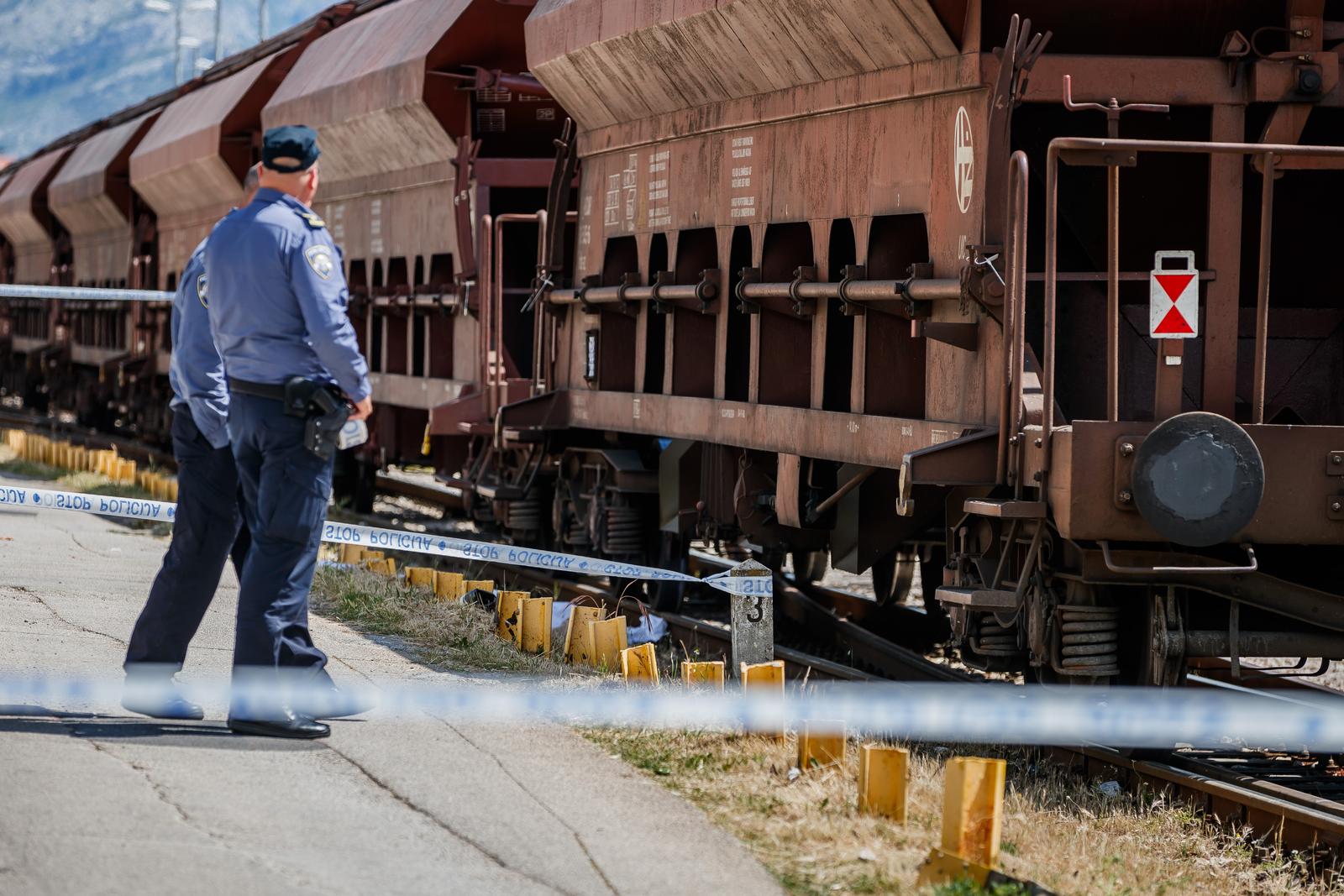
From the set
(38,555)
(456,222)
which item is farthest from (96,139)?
(38,555)

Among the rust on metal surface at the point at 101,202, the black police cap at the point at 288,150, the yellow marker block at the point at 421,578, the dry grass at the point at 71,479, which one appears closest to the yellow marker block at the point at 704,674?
the black police cap at the point at 288,150

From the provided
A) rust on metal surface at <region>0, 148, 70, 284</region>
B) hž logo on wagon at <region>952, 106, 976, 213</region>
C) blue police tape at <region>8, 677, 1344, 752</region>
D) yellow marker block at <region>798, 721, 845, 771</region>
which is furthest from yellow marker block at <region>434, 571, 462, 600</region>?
rust on metal surface at <region>0, 148, 70, 284</region>

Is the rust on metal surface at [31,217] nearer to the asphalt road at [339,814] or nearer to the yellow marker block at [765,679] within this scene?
the asphalt road at [339,814]

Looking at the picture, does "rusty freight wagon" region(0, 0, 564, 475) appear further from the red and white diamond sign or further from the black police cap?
the black police cap

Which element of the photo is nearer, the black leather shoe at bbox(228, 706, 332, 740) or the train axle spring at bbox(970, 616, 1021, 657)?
the black leather shoe at bbox(228, 706, 332, 740)

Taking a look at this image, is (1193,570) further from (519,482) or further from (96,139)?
(96,139)

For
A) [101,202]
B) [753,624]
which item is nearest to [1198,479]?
[753,624]

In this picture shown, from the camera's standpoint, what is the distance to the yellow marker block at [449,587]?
11273 millimetres

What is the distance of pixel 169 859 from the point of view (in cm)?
496

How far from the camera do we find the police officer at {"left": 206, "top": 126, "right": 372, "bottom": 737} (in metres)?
6.48

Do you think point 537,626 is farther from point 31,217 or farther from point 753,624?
point 31,217

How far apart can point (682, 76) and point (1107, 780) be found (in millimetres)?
5704

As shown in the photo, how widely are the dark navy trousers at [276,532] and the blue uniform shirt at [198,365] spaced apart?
310 mm

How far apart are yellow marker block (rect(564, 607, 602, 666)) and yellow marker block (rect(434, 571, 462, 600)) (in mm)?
1946
